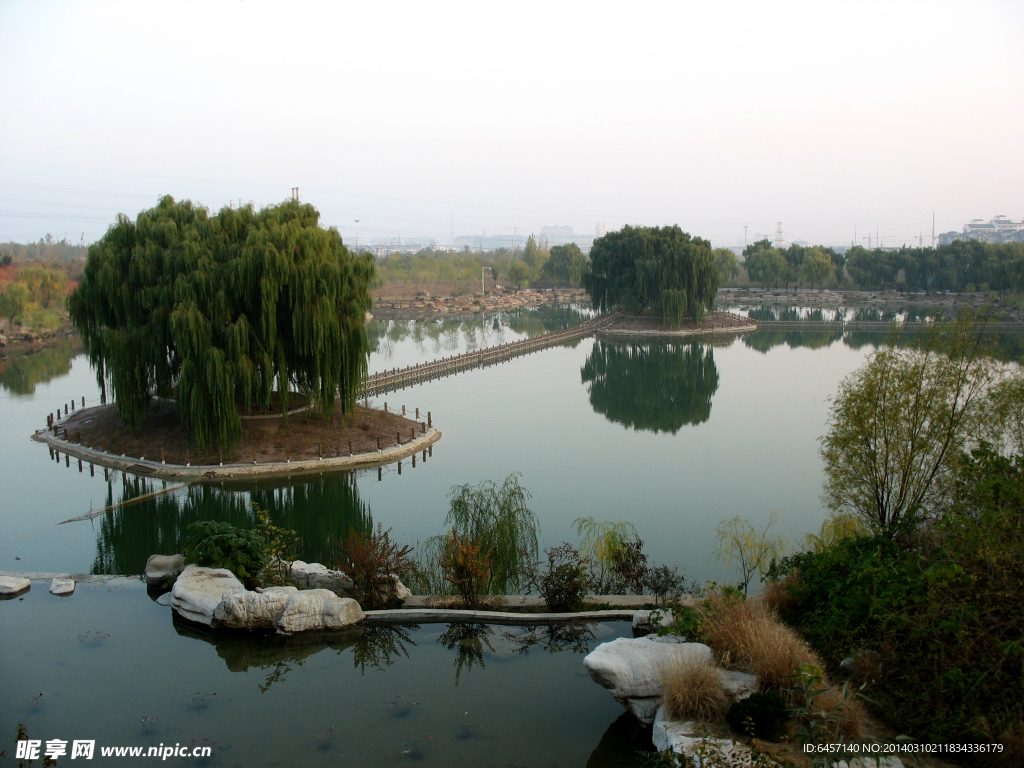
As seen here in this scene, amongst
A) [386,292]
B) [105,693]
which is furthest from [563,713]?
[386,292]

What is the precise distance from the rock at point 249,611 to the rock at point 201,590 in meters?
0.21

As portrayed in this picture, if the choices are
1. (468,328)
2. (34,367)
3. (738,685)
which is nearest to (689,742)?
(738,685)

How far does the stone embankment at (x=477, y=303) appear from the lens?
7406 cm

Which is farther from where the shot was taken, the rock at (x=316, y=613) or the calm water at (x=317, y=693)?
the rock at (x=316, y=613)

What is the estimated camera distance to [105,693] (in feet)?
28.5

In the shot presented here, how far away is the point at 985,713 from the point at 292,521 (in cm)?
1391

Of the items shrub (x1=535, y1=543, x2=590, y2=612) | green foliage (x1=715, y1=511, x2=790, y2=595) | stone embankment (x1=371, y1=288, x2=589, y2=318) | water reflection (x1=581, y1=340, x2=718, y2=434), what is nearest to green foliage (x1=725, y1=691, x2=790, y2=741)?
shrub (x1=535, y1=543, x2=590, y2=612)

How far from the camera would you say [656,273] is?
53406mm

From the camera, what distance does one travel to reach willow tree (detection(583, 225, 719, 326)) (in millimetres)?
52656

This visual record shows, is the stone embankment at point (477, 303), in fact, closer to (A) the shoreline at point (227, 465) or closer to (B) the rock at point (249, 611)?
(A) the shoreline at point (227, 465)

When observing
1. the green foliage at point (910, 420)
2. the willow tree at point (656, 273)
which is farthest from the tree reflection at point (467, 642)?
the willow tree at point (656, 273)

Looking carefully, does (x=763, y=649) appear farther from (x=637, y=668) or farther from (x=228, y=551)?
(x=228, y=551)

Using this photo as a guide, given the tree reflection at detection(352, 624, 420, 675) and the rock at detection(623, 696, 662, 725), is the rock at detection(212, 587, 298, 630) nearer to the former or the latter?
the tree reflection at detection(352, 624, 420, 675)

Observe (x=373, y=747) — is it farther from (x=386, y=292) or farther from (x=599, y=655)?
(x=386, y=292)
